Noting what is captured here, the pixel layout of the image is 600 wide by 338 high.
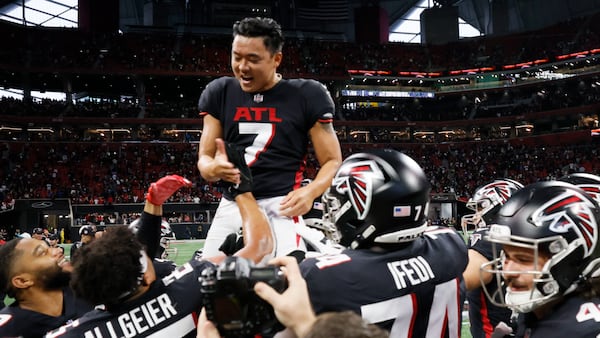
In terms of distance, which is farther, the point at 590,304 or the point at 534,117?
the point at 534,117

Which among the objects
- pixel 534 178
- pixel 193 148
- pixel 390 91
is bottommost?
pixel 534 178

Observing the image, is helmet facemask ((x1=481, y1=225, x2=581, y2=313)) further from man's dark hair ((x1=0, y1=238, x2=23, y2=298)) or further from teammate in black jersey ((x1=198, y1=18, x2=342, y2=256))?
man's dark hair ((x1=0, y1=238, x2=23, y2=298))

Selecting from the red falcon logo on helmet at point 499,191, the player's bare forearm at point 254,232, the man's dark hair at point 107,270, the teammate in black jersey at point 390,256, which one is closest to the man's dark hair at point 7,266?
the man's dark hair at point 107,270

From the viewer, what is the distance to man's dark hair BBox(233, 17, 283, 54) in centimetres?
308

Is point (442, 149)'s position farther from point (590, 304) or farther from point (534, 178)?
point (590, 304)

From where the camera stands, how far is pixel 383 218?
2281mm

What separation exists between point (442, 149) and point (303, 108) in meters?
43.3

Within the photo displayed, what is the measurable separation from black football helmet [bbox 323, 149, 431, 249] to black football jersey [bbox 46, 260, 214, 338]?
775 millimetres

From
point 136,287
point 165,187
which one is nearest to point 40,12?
point 165,187

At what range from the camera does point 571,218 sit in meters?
2.29

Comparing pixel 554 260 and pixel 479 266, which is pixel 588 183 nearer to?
pixel 479 266

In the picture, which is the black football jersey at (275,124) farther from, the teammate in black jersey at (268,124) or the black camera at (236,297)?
the black camera at (236,297)

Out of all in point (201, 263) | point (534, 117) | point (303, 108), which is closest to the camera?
point (201, 263)

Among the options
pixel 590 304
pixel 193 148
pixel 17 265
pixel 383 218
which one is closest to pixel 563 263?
pixel 590 304
